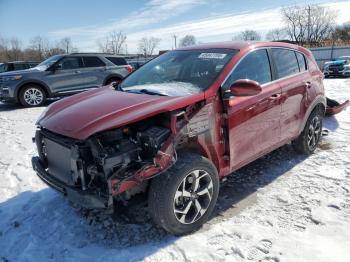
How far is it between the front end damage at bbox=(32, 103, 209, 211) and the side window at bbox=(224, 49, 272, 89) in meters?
0.84

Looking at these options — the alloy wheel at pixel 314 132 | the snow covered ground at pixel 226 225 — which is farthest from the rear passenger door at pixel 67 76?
the alloy wheel at pixel 314 132

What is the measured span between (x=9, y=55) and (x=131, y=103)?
2856 inches

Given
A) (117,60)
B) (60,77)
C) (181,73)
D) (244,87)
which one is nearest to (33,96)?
(60,77)

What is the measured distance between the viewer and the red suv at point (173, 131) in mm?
2746

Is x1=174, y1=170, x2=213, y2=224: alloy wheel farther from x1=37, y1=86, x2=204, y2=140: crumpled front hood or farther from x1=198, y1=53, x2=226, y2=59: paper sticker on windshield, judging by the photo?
x1=198, y1=53, x2=226, y2=59: paper sticker on windshield

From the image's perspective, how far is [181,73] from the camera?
385cm

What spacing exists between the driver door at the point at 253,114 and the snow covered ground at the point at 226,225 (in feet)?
1.78

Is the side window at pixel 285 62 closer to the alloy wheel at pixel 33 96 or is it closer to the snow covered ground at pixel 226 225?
the snow covered ground at pixel 226 225

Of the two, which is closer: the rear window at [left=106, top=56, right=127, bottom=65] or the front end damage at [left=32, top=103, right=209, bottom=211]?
the front end damage at [left=32, top=103, right=209, bottom=211]

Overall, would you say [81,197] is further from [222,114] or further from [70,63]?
[70,63]

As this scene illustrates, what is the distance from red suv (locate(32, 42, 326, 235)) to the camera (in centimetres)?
275

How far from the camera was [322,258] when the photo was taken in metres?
2.72

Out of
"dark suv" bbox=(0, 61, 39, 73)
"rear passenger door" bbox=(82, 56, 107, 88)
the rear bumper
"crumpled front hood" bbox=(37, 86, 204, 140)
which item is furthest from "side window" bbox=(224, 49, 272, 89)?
"dark suv" bbox=(0, 61, 39, 73)

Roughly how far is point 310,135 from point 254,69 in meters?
1.82
